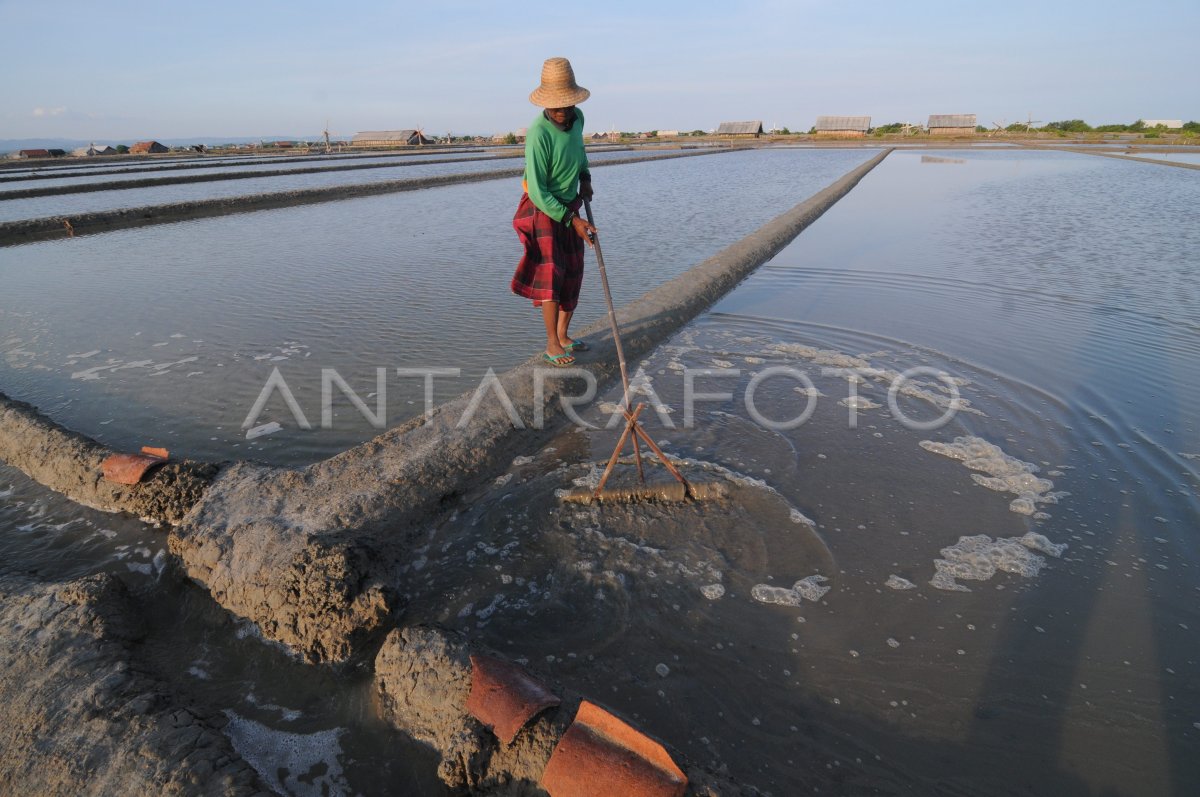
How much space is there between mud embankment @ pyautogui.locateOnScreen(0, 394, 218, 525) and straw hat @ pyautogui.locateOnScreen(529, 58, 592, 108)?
2.25 meters

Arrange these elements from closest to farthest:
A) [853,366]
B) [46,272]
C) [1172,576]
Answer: [1172,576] → [853,366] → [46,272]

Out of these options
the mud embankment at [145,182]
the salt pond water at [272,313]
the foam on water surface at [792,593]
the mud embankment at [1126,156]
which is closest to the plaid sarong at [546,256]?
the salt pond water at [272,313]

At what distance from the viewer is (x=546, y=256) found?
135 inches

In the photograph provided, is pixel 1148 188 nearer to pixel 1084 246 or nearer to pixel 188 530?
pixel 1084 246

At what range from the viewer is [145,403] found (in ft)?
11.7

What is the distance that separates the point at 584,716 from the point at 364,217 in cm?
1104

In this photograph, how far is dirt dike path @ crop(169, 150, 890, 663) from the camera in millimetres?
1856

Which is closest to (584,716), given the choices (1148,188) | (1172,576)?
(1172,576)

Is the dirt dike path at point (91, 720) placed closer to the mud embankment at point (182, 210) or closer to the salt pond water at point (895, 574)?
the salt pond water at point (895, 574)

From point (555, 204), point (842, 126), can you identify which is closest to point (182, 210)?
point (555, 204)

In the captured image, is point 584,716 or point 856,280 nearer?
point 584,716

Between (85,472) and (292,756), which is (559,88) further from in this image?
(292,756)

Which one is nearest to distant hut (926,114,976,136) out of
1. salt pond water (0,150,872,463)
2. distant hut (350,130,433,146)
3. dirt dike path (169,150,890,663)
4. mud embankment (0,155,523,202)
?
distant hut (350,130,433,146)

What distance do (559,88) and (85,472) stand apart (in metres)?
2.72
